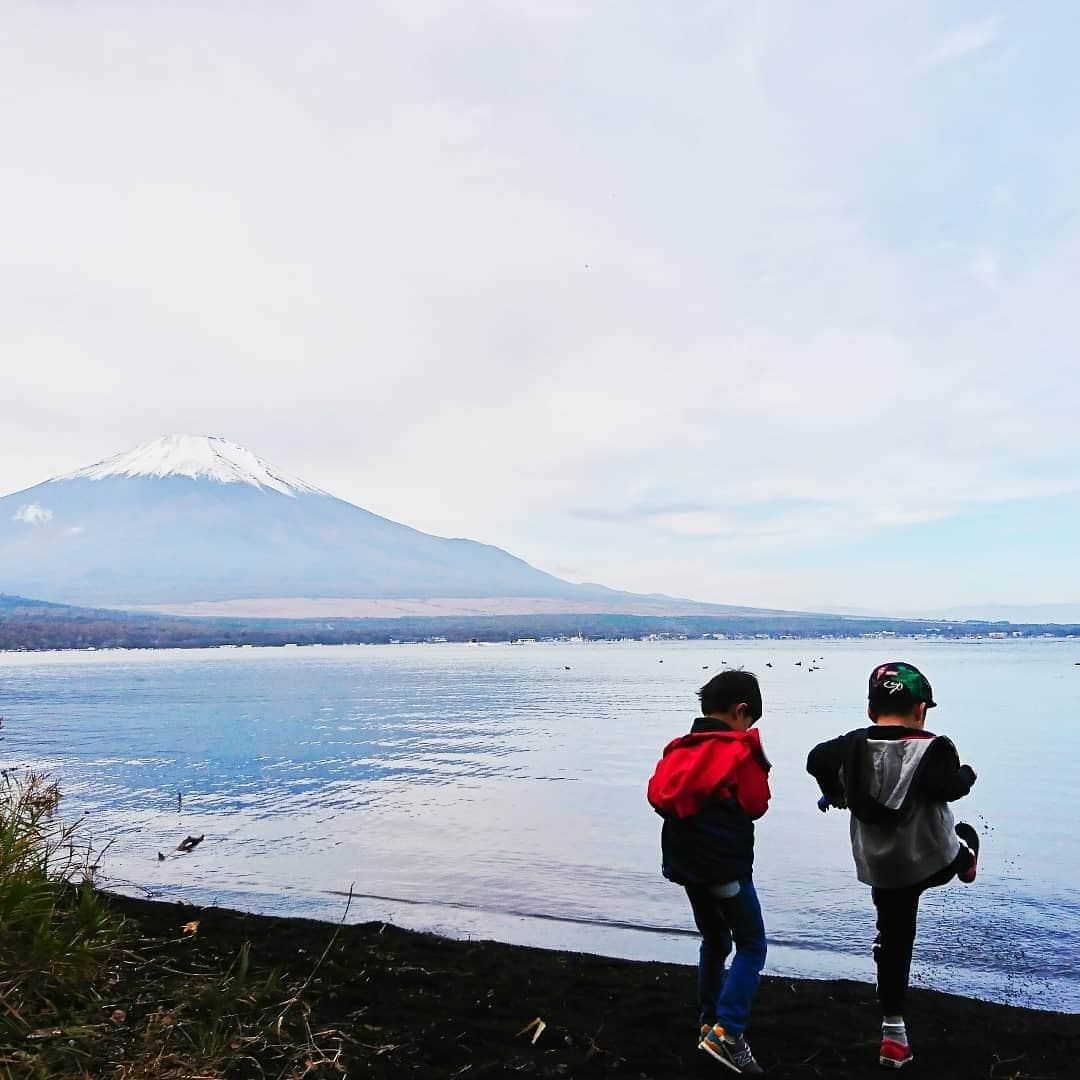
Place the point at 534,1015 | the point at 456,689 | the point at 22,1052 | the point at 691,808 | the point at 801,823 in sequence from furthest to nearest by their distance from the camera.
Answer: the point at 456,689, the point at 801,823, the point at 534,1015, the point at 691,808, the point at 22,1052

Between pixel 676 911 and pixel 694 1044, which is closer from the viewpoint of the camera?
pixel 694 1044

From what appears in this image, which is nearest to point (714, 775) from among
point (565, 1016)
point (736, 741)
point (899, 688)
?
point (736, 741)

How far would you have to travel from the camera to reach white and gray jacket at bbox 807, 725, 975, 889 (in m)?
4.62

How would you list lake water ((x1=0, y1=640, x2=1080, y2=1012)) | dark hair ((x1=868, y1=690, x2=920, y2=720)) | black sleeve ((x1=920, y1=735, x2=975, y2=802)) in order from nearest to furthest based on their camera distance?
black sleeve ((x1=920, y1=735, x2=975, y2=802)) → dark hair ((x1=868, y1=690, x2=920, y2=720)) → lake water ((x1=0, y1=640, x2=1080, y2=1012))

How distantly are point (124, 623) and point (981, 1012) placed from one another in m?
187

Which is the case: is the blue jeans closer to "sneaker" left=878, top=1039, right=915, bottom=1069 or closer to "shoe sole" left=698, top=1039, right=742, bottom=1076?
"shoe sole" left=698, top=1039, right=742, bottom=1076

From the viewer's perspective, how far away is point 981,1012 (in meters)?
6.08

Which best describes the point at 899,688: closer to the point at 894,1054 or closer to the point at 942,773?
the point at 942,773

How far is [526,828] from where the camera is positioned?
1511 cm

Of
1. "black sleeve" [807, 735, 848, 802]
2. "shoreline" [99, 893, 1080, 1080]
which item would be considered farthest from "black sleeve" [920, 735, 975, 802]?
"shoreline" [99, 893, 1080, 1080]

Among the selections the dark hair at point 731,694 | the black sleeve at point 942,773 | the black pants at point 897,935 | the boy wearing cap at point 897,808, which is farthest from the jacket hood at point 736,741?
the black pants at point 897,935

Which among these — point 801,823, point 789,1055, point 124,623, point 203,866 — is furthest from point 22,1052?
point 124,623

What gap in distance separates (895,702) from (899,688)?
72 millimetres

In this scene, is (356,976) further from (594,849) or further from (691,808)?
(594,849)
